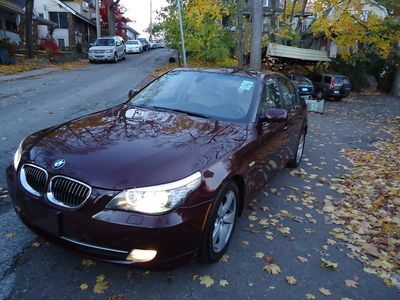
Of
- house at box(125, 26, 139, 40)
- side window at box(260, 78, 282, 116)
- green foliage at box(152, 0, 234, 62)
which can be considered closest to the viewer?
side window at box(260, 78, 282, 116)

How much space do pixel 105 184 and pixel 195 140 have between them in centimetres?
97

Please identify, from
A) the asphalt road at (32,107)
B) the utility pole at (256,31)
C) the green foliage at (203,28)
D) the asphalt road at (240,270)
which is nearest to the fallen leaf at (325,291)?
the asphalt road at (240,270)

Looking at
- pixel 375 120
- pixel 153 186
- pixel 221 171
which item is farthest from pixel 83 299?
pixel 375 120

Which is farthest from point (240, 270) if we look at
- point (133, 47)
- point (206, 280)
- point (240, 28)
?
point (133, 47)

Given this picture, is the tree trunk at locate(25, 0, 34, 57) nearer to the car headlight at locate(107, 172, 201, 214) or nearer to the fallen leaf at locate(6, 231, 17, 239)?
the fallen leaf at locate(6, 231, 17, 239)

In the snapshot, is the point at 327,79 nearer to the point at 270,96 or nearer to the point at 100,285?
the point at 270,96

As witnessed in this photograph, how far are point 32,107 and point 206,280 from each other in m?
8.19

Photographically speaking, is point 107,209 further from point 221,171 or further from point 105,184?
point 221,171

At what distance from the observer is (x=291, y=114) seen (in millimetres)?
5230

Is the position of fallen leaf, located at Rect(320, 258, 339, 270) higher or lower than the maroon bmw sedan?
lower

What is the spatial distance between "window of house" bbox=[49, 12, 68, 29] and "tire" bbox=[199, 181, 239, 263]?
4333 centimetres

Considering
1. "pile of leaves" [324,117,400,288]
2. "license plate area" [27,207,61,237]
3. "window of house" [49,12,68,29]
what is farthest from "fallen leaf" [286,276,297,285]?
"window of house" [49,12,68,29]

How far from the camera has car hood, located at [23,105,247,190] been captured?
263cm

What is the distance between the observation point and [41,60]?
23.0m
